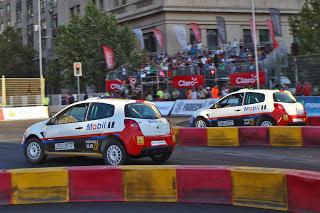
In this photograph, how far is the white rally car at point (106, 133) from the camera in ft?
36.0

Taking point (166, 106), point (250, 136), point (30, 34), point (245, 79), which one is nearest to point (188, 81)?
point (166, 106)

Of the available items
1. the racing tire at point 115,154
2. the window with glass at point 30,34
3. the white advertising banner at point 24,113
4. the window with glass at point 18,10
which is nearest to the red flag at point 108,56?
the white advertising banner at point 24,113

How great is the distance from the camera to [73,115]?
11.8 meters

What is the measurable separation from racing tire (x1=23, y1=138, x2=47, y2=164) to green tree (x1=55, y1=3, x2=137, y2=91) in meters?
29.9

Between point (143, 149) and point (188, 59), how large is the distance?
2531 cm

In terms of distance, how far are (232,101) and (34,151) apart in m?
7.90

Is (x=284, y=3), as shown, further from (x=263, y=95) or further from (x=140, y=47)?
(x=263, y=95)

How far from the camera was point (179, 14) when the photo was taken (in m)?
44.1

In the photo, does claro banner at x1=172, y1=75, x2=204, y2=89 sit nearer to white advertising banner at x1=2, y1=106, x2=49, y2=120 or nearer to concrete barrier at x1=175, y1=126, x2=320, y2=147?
white advertising banner at x1=2, y1=106, x2=49, y2=120

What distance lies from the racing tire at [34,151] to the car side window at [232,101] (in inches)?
302

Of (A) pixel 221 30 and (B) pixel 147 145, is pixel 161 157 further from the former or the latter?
(A) pixel 221 30

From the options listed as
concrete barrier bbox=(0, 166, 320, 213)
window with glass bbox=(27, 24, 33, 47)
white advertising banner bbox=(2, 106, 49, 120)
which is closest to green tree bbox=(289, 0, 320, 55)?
white advertising banner bbox=(2, 106, 49, 120)

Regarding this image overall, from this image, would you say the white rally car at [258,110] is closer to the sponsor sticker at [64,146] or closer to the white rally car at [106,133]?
the white rally car at [106,133]

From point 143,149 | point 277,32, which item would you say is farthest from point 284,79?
point 143,149
